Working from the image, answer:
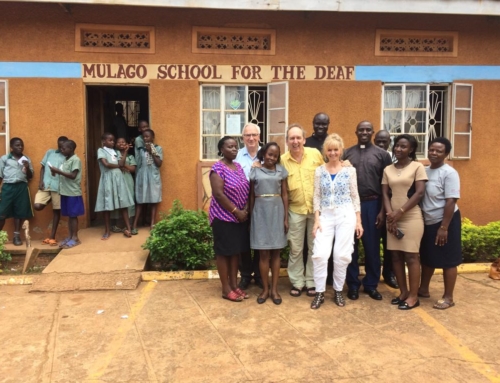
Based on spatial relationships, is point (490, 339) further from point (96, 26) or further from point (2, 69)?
point (2, 69)

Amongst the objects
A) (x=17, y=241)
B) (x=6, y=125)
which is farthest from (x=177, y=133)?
(x=17, y=241)

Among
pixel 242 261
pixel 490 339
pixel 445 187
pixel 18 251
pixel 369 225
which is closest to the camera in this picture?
pixel 490 339

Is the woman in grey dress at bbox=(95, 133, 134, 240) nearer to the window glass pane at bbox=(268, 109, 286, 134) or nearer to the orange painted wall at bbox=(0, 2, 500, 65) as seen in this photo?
the orange painted wall at bbox=(0, 2, 500, 65)

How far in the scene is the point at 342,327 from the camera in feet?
12.1

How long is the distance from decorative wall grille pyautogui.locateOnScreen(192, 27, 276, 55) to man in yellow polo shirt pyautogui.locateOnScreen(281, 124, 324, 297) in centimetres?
282

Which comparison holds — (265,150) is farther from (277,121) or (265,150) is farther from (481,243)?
(481,243)

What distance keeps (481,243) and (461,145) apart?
2.03m

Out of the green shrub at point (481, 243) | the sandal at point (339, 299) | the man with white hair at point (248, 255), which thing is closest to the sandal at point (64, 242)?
the man with white hair at point (248, 255)

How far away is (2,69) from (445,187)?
19.7 feet

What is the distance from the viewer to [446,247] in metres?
4.00

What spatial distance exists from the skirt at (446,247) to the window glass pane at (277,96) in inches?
127

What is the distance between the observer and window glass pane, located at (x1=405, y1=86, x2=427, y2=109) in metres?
6.88

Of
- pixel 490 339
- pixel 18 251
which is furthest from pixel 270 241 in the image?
pixel 18 251

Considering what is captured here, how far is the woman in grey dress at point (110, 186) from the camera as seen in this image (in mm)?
6055
